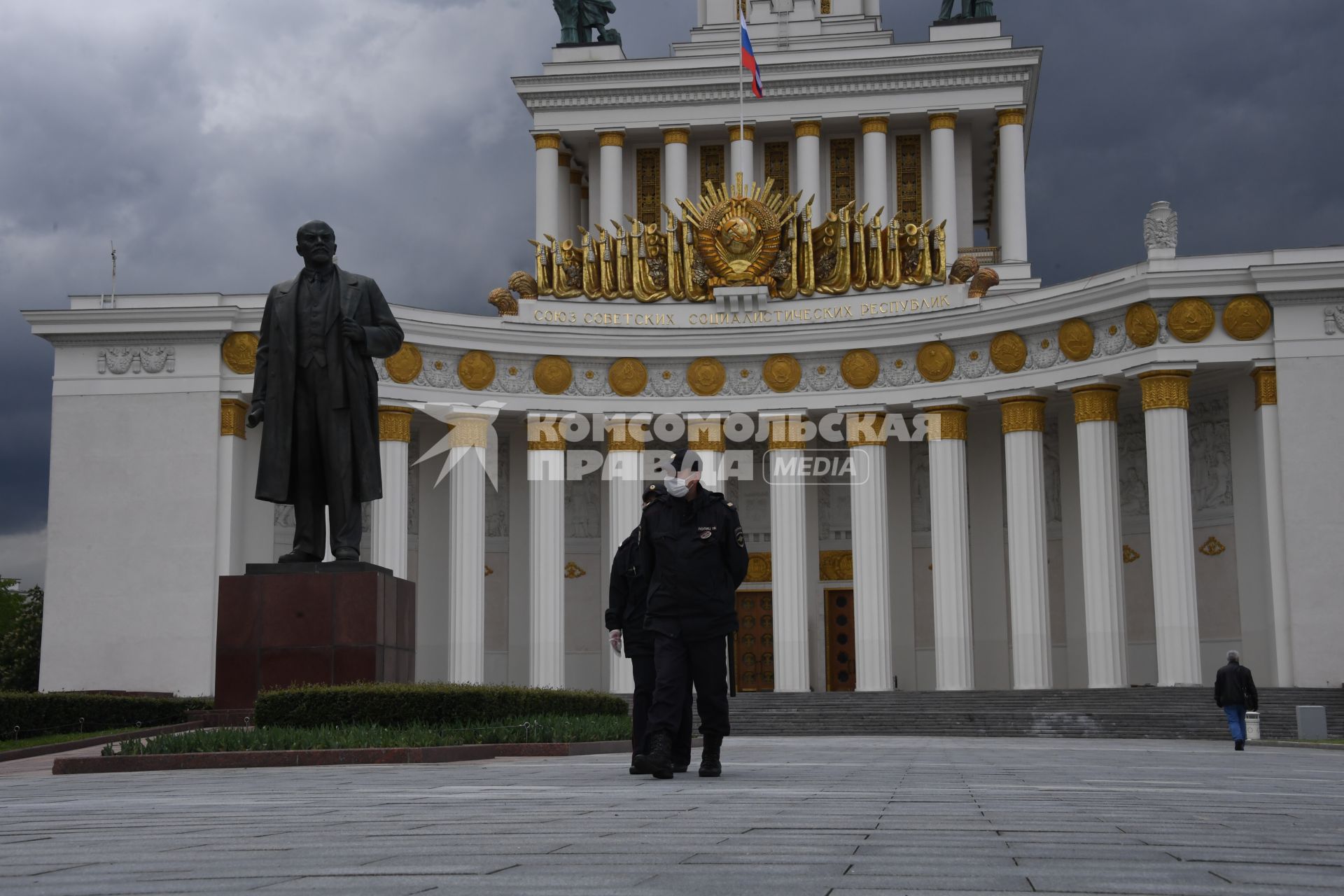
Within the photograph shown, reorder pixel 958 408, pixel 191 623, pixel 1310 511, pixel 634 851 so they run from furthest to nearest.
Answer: pixel 958 408
pixel 191 623
pixel 1310 511
pixel 634 851

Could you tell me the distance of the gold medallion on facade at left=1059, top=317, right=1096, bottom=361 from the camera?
3100 centimetres

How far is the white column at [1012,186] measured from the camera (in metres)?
42.1

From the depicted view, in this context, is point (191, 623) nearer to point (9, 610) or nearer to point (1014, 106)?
point (1014, 106)

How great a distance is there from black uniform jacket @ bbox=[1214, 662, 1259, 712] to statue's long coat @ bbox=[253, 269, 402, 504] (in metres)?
11.8

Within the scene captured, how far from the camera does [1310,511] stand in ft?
94.8

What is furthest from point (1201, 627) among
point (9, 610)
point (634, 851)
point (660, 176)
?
point (9, 610)

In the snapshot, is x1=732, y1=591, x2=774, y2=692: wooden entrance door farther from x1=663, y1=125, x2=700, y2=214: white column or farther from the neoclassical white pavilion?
x1=663, y1=125, x2=700, y2=214: white column

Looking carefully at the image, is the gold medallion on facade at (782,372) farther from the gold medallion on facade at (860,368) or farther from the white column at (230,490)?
the white column at (230,490)

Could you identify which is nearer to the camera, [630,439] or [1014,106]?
[630,439]

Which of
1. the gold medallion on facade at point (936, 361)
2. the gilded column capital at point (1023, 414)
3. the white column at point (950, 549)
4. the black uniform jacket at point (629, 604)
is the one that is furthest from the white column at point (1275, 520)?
the black uniform jacket at point (629, 604)


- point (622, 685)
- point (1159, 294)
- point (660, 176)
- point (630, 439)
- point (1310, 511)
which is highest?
point (660, 176)

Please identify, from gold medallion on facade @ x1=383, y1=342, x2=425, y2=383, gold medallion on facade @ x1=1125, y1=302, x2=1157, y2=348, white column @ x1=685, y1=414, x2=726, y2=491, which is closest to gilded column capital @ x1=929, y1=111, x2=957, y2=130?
white column @ x1=685, y1=414, x2=726, y2=491

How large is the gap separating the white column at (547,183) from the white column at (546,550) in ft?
36.0

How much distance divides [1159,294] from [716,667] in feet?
74.6
